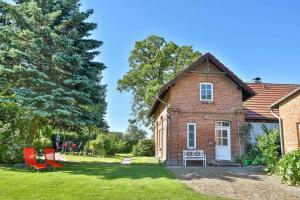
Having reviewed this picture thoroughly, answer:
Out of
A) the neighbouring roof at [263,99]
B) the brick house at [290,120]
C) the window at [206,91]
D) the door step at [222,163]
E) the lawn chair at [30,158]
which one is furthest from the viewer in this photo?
the neighbouring roof at [263,99]

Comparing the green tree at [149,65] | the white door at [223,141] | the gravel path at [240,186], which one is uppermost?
the green tree at [149,65]

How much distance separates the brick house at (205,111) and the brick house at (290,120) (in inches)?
154

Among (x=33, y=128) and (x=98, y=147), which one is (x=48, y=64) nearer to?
(x=33, y=128)

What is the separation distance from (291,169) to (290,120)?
4.66 meters

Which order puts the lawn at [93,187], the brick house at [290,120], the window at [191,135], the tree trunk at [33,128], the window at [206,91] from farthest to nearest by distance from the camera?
the window at [206,91]
the window at [191,135]
the tree trunk at [33,128]
the brick house at [290,120]
the lawn at [93,187]

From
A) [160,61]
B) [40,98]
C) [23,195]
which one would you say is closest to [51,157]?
[40,98]

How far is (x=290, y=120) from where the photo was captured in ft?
52.4

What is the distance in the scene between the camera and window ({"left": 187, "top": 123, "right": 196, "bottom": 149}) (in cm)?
1977

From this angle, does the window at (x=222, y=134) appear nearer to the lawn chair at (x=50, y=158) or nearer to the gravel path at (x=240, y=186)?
the gravel path at (x=240, y=186)

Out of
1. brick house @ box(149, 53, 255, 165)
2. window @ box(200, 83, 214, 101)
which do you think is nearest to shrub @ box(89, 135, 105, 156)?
brick house @ box(149, 53, 255, 165)

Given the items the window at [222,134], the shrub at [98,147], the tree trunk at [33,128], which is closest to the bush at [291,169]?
the window at [222,134]

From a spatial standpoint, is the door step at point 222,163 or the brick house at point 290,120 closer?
the brick house at point 290,120

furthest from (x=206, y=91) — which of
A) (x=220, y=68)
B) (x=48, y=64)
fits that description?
(x=48, y=64)

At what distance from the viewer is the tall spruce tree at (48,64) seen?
16016 millimetres
